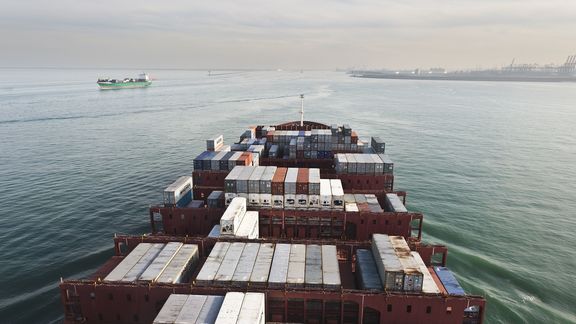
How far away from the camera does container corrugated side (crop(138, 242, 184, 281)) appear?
33.2m

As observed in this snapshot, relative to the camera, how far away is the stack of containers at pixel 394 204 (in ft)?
165

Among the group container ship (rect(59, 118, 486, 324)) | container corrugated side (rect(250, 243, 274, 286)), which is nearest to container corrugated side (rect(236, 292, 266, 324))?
container ship (rect(59, 118, 486, 324))

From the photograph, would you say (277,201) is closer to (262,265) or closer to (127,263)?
A: (262,265)

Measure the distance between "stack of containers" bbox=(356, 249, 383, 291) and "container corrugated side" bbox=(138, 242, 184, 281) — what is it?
19.9 metres

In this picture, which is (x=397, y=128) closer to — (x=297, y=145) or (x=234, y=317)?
(x=297, y=145)

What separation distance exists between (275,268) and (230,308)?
25.0 feet

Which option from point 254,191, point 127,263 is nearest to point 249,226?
point 254,191

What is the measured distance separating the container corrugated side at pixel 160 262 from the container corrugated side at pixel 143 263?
2.14 ft

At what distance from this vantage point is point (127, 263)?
1423 inches

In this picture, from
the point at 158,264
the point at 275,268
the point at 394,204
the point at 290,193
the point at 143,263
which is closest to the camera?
the point at 275,268

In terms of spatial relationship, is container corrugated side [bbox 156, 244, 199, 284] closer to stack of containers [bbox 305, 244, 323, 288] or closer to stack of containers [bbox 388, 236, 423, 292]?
stack of containers [bbox 305, 244, 323, 288]

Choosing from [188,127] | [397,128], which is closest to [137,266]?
[188,127]

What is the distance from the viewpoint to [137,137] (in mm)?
126875

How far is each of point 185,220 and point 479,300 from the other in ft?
128
